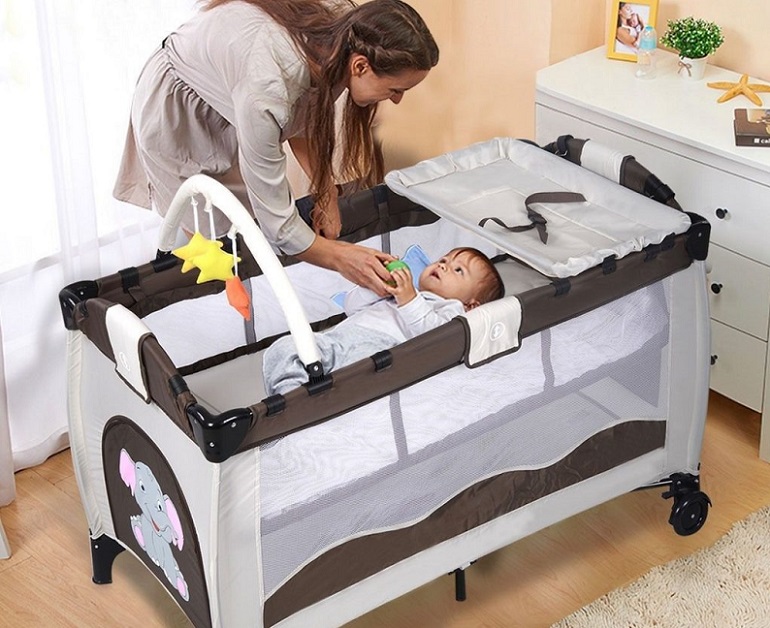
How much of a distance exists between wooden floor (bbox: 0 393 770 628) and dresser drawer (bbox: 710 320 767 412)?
12cm

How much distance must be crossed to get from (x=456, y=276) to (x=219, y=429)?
2.16ft

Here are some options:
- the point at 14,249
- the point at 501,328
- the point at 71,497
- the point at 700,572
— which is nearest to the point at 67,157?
the point at 14,249

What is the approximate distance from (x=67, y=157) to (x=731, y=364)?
1.34 metres

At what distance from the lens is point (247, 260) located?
197 centimetres

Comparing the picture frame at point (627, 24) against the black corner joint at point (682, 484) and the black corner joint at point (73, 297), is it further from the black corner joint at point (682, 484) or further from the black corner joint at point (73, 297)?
the black corner joint at point (73, 297)

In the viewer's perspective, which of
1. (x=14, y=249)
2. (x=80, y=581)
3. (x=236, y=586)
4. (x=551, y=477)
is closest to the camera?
(x=236, y=586)

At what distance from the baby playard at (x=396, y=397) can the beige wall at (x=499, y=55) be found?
0.49m

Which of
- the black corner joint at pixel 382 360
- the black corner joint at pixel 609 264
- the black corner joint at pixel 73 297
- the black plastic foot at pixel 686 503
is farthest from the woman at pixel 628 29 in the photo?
the black corner joint at pixel 73 297

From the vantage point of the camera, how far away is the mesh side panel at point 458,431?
1.61 metres

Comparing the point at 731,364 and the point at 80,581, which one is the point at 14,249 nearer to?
the point at 80,581

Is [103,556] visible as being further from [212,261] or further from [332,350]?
[212,261]

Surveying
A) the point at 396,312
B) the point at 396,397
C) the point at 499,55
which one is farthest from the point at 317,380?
the point at 499,55

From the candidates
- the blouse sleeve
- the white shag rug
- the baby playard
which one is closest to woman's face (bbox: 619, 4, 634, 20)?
the baby playard

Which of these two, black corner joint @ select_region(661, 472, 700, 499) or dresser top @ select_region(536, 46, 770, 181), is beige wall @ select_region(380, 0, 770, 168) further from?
black corner joint @ select_region(661, 472, 700, 499)
